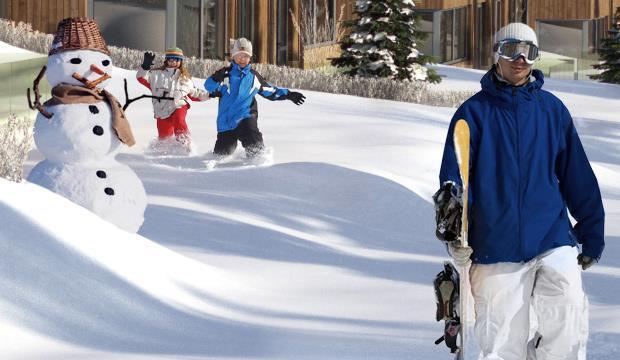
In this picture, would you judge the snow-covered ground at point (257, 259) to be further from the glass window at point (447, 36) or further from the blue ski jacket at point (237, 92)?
the glass window at point (447, 36)

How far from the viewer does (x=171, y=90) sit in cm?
1820

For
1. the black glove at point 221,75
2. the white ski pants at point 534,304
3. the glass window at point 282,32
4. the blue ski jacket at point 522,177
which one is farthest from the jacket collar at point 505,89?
the glass window at point 282,32

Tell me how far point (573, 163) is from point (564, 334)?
2.58 feet

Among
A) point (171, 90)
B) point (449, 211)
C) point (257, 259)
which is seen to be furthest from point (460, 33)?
point (449, 211)

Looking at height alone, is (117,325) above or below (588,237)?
below

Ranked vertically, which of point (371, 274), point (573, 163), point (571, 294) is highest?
point (573, 163)

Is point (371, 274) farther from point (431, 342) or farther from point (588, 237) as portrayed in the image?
point (588, 237)

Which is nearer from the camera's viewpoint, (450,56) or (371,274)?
Result: (371,274)

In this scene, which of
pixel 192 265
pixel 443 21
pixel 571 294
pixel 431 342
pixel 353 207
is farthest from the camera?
pixel 443 21

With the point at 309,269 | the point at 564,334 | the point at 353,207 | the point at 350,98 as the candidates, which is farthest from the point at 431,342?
the point at 350,98

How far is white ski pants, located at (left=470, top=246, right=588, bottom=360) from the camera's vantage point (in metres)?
7.06

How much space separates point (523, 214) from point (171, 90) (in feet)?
37.6

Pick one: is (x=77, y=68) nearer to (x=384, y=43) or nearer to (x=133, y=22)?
(x=384, y=43)

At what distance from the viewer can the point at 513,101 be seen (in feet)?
23.5
